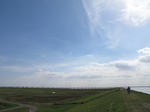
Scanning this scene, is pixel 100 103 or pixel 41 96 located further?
pixel 41 96

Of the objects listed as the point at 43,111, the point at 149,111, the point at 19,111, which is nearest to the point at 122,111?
the point at 149,111

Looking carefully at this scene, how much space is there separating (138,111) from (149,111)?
3.85 ft

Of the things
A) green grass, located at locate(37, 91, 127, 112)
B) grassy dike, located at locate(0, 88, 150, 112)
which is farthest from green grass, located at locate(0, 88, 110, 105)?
green grass, located at locate(37, 91, 127, 112)

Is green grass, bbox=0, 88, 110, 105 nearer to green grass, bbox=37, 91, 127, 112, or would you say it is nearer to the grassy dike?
the grassy dike

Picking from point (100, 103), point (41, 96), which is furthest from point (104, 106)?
point (41, 96)

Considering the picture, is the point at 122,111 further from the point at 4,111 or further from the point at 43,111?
the point at 4,111

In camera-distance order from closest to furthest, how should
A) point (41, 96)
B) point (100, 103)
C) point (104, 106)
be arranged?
1. point (104, 106)
2. point (100, 103)
3. point (41, 96)

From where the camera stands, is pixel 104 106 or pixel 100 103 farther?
pixel 100 103

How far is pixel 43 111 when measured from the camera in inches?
1358

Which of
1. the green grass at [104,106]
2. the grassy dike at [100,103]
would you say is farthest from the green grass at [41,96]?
the green grass at [104,106]

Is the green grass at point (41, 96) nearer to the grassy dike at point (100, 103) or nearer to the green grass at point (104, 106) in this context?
the grassy dike at point (100, 103)

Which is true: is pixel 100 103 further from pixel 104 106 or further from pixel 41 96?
pixel 41 96

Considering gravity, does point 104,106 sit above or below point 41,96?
above

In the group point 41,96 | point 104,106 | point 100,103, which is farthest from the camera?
point 41,96
